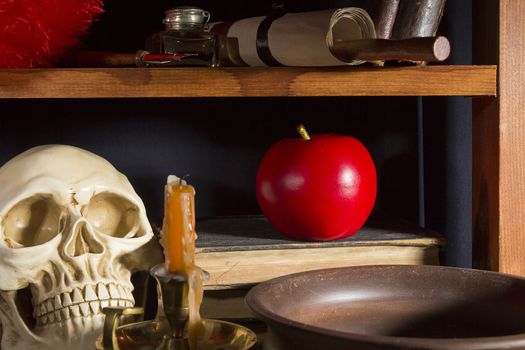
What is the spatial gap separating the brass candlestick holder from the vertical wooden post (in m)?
0.38

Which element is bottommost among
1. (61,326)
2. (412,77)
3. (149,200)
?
(61,326)

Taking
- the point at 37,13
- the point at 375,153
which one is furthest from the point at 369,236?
the point at 37,13

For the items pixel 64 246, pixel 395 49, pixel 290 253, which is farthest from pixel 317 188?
pixel 64 246

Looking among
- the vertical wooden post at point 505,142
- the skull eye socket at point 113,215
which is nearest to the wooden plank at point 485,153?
the vertical wooden post at point 505,142

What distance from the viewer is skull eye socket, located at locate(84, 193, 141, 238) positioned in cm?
107

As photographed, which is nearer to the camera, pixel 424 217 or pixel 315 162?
pixel 315 162

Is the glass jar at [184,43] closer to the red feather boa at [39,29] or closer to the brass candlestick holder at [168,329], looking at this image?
the red feather boa at [39,29]

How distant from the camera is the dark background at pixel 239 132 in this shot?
4.21 ft

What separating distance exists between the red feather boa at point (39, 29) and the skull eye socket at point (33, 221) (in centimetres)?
18

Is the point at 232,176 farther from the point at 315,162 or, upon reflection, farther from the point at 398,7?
the point at 398,7

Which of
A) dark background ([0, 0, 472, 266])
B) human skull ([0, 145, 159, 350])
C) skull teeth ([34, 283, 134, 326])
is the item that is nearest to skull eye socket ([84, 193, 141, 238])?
human skull ([0, 145, 159, 350])

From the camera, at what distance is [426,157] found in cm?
137

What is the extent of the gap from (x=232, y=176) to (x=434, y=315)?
0.51 meters

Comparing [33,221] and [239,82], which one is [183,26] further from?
[33,221]
